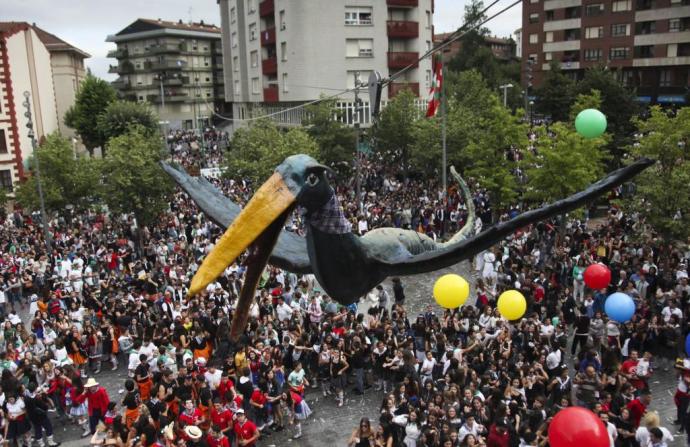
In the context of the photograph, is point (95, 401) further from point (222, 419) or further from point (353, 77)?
point (353, 77)

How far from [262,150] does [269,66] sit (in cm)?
2300

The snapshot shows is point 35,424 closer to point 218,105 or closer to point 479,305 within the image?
point 479,305

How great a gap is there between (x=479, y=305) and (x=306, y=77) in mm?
32342

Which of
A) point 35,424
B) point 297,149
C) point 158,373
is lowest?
point 35,424

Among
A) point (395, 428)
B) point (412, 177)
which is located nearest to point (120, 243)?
point (395, 428)

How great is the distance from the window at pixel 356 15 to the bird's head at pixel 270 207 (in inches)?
1636

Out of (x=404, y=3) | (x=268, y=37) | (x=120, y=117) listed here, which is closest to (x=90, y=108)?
(x=120, y=117)

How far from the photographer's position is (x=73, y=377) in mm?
11719

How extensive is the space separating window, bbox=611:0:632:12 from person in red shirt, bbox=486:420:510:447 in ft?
165

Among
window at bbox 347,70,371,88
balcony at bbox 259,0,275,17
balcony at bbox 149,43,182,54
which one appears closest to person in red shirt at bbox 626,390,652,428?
window at bbox 347,70,371,88

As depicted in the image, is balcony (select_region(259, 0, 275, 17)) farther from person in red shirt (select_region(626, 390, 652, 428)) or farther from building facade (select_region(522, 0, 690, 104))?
person in red shirt (select_region(626, 390, 652, 428))

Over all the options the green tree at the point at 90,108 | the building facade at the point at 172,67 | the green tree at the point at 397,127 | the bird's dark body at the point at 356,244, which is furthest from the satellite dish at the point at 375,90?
the building facade at the point at 172,67

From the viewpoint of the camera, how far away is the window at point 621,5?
4947 cm

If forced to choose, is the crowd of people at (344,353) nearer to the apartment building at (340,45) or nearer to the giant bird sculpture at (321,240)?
the giant bird sculpture at (321,240)
